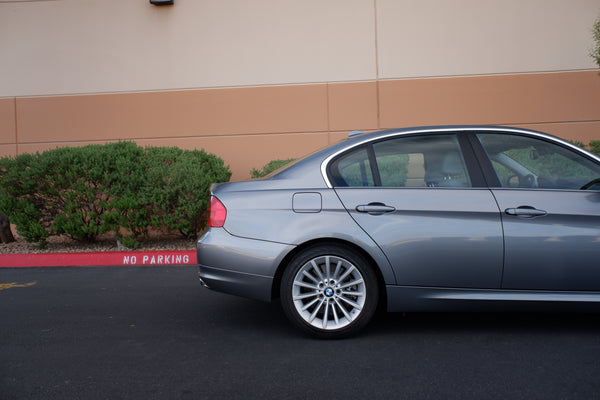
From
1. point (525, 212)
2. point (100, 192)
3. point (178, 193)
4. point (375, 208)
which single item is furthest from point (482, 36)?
point (100, 192)

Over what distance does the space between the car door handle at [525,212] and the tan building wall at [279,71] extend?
20.3 ft

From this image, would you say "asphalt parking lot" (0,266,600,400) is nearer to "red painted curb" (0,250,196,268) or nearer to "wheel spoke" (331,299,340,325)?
"wheel spoke" (331,299,340,325)

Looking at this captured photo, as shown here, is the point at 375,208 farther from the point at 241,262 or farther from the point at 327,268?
the point at 241,262

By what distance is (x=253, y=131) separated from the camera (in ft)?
33.7

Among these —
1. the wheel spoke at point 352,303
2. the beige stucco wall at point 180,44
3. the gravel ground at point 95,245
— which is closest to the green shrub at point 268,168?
the gravel ground at point 95,245

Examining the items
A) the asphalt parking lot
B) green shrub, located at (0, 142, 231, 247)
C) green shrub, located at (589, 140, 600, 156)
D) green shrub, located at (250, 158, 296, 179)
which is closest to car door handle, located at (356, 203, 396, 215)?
the asphalt parking lot

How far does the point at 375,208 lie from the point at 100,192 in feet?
18.9

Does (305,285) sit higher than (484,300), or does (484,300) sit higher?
(305,285)

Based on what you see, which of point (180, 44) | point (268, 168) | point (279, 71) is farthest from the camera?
point (180, 44)

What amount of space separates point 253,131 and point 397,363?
7.26 metres

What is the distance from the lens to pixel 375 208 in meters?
4.06

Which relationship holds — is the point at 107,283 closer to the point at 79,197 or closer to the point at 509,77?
the point at 79,197

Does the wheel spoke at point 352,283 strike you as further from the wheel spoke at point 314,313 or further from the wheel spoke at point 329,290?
the wheel spoke at point 314,313

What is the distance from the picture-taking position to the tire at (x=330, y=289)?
403cm
